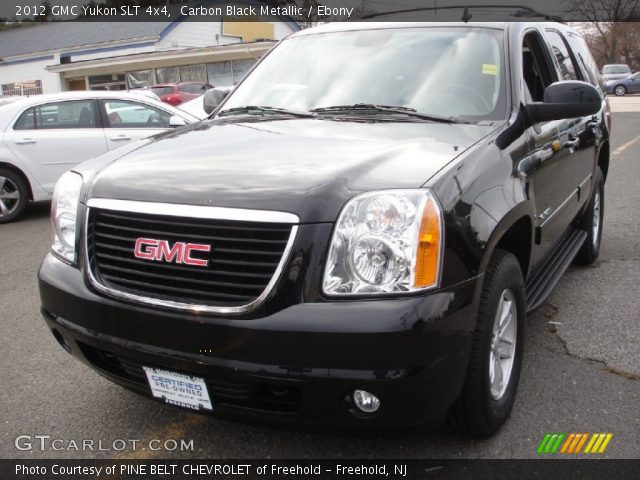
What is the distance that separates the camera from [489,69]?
314 cm

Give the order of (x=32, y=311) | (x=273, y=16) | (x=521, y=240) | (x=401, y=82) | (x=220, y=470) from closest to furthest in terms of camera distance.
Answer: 1. (x=220, y=470)
2. (x=521, y=240)
3. (x=401, y=82)
4. (x=32, y=311)
5. (x=273, y=16)

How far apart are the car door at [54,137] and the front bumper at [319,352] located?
6.08 metres

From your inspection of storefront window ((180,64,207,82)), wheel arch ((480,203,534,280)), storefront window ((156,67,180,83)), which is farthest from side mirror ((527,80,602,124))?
storefront window ((156,67,180,83))

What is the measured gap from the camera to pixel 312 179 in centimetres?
218

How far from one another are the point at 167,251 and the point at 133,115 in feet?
21.8

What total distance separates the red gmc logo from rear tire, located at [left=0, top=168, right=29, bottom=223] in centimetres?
612

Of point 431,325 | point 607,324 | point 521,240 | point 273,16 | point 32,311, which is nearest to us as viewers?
point 431,325

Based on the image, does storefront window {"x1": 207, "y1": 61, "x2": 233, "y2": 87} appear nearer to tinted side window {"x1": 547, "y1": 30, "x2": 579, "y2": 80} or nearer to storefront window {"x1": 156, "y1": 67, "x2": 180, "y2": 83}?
storefront window {"x1": 156, "y1": 67, "x2": 180, "y2": 83}

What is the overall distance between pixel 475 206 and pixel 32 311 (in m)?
3.36

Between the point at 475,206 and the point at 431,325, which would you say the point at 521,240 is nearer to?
the point at 475,206

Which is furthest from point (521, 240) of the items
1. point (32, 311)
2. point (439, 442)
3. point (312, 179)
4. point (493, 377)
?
point (32, 311)

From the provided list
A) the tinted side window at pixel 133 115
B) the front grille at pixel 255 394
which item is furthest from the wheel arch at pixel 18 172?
the front grille at pixel 255 394

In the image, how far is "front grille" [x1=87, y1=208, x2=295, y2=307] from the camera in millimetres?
2064
